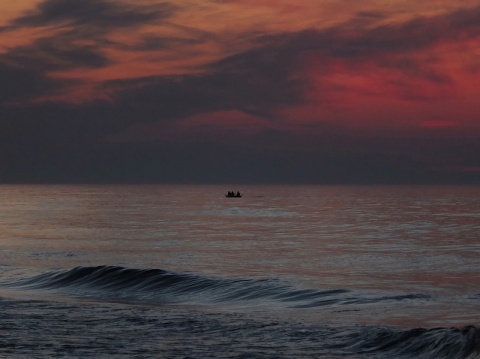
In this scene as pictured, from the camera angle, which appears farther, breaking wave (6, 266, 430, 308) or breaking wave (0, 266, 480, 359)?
breaking wave (6, 266, 430, 308)

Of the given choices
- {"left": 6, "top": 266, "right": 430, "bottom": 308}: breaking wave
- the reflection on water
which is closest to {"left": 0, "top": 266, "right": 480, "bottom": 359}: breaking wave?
{"left": 6, "top": 266, "right": 430, "bottom": 308}: breaking wave

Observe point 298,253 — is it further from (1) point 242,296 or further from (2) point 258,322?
(2) point 258,322

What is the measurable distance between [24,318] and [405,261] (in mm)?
25669

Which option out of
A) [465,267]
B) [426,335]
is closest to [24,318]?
[426,335]

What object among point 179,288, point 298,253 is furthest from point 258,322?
point 298,253

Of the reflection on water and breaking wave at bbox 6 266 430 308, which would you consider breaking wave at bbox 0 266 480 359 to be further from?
the reflection on water

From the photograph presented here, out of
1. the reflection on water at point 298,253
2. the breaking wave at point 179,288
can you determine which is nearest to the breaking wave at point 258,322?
the breaking wave at point 179,288

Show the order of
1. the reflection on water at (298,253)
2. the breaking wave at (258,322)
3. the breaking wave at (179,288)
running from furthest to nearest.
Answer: the reflection on water at (298,253) < the breaking wave at (179,288) < the breaking wave at (258,322)

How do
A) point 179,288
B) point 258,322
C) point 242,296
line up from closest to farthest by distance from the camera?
1. point 258,322
2. point 242,296
3. point 179,288

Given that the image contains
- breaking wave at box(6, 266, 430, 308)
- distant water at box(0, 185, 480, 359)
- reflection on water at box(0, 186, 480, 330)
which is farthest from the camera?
reflection on water at box(0, 186, 480, 330)

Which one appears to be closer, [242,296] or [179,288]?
[242,296]

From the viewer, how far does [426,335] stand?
18594mm

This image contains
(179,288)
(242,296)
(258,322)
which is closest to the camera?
(258,322)

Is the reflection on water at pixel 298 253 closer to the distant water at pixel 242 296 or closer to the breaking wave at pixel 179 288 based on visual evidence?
the distant water at pixel 242 296
